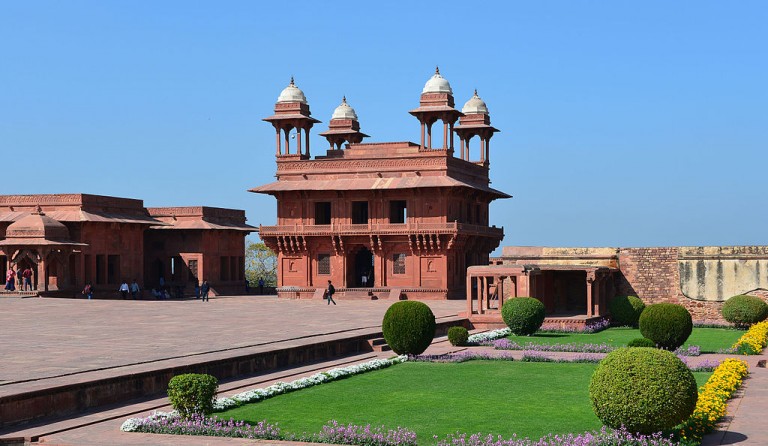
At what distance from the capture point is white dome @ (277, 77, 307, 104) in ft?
153

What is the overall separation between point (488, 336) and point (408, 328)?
5.56 meters

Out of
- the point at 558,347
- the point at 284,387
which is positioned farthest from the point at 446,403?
the point at 558,347

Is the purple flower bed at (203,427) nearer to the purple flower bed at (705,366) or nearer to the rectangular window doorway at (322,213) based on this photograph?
the purple flower bed at (705,366)

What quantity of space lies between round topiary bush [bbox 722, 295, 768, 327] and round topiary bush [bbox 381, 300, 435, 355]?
1312cm

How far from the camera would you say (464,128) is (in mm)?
48844

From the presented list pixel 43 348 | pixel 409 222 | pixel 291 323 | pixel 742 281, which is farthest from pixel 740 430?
pixel 409 222

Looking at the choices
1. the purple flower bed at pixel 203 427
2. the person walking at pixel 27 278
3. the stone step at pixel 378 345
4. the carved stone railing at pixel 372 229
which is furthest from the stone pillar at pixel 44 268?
the purple flower bed at pixel 203 427

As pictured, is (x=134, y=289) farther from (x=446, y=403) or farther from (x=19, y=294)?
(x=446, y=403)

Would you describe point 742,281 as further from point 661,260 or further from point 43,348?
point 43,348

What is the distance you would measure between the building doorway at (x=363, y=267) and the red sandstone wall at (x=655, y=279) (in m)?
15.6

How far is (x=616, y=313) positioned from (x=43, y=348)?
18.7 metres

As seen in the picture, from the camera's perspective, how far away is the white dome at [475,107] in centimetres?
4925

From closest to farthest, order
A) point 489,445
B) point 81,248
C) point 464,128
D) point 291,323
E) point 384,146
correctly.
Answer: point 489,445, point 291,323, point 81,248, point 384,146, point 464,128

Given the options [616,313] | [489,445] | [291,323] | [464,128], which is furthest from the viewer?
[464,128]
